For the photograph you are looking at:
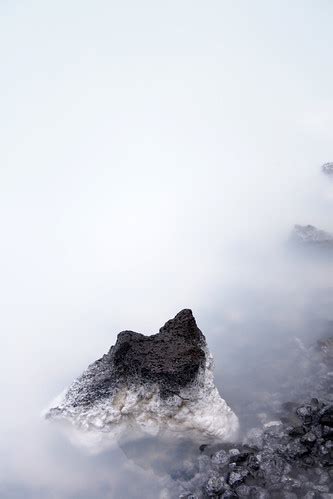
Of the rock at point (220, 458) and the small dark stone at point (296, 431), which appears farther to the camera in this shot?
the small dark stone at point (296, 431)

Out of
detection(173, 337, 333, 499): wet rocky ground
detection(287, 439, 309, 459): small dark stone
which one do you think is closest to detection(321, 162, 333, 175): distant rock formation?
detection(173, 337, 333, 499): wet rocky ground

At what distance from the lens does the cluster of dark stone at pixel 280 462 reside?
5750 mm

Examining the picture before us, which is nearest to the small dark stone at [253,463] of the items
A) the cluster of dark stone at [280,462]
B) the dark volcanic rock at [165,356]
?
the cluster of dark stone at [280,462]

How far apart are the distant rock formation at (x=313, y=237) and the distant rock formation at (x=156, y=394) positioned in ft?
15.7

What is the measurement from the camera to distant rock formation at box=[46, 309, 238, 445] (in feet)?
21.2

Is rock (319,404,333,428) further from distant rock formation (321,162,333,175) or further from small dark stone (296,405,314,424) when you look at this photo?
distant rock formation (321,162,333,175)

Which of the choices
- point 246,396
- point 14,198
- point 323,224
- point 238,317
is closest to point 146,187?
point 14,198

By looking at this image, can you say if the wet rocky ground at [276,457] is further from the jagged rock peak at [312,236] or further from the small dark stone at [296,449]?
the jagged rock peak at [312,236]

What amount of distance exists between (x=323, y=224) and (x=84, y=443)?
313 inches

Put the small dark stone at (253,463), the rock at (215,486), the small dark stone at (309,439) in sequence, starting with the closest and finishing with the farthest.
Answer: the rock at (215,486) < the small dark stone at (253,463) < the small dark stone at (309,439)

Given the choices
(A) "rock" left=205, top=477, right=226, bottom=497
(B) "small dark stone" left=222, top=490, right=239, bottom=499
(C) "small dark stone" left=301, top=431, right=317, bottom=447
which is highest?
(C) "small dark stone" left=301, top=431, right=317, bottom=447

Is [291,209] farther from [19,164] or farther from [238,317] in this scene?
[19,164]

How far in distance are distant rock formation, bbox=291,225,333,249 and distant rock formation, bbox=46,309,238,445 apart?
189 inches

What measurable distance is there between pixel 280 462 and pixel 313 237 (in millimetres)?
5818
